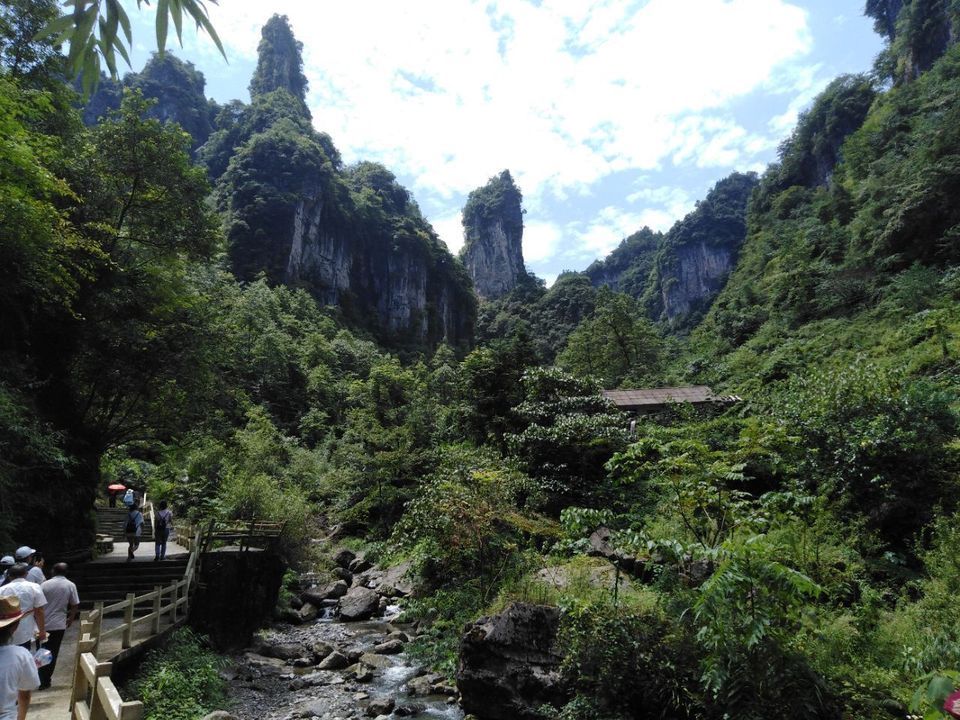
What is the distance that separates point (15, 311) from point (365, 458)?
14.7 meters

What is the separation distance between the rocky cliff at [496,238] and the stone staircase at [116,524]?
322ft

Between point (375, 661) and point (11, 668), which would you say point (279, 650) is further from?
point (11, 668)

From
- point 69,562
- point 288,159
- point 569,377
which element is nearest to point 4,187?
point 69,562

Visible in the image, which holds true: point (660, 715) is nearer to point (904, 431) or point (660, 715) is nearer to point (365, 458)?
point (904, 431)

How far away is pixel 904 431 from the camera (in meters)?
10.4

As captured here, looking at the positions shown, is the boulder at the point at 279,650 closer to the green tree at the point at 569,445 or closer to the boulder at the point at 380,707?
the boulder at the point at 380,707

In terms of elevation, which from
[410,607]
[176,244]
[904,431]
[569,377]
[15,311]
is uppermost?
[176,244]

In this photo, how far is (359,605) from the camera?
53.1ft

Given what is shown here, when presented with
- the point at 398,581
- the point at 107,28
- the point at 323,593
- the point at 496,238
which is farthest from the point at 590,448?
the point at 496,238

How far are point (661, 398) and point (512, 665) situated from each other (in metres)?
19.8

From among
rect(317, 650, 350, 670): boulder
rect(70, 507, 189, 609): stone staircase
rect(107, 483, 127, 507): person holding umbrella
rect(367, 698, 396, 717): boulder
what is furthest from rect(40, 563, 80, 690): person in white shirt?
rect(107, 483, 127, 507): person holding umbrella

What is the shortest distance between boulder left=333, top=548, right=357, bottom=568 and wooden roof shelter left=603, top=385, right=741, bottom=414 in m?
13.2

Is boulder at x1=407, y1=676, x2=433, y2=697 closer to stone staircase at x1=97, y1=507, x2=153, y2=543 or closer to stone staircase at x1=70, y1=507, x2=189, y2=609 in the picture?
stone staircase at x1=70, y1=507, x2=189, y2=609

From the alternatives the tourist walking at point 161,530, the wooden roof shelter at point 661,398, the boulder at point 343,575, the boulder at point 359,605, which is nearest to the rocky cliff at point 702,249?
the wooden roof shelter at point 661,398
